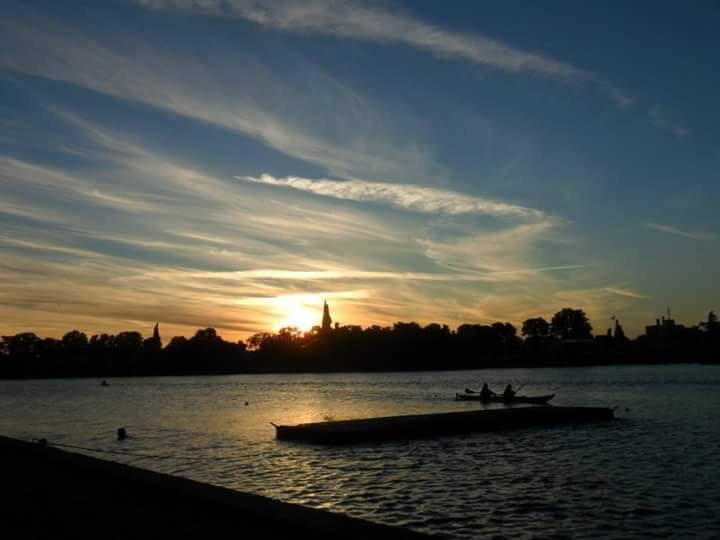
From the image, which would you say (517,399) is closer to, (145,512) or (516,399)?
(516,399)

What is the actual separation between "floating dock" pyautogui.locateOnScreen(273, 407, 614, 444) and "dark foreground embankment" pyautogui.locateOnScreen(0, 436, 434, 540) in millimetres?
22580

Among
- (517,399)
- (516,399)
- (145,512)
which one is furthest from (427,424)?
(145,512)

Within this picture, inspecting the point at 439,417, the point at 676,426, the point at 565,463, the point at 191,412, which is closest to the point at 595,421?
the point at 676,426

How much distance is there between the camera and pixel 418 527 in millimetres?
18547

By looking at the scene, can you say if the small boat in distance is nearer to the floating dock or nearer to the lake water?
the lake water

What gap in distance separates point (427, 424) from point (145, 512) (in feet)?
105

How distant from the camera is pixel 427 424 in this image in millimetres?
43656

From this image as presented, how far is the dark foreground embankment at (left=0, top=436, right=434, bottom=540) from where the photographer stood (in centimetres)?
1122

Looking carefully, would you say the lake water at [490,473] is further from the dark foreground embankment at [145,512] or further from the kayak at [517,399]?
the kayak at [517,399]

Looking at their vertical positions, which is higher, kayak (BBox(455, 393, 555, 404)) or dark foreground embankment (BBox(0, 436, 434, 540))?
dark foreground embankment (BBox(0, 436, 434, 540))

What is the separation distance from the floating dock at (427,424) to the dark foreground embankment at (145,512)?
2258cm

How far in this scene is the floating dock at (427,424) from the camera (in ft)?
131

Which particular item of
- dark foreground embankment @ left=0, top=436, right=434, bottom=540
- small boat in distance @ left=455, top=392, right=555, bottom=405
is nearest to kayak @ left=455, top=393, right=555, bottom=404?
small boat in distance @ left=455, top=392, right=555, bottom=405

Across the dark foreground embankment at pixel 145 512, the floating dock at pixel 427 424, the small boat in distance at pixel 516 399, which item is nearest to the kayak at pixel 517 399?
the small boat in distance at pixel 516 399
